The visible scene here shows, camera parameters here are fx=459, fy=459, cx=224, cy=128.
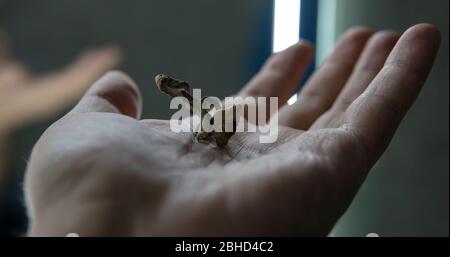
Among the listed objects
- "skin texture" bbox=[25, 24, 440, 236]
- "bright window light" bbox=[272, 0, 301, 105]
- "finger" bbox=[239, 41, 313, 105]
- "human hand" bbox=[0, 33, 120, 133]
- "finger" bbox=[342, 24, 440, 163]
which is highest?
"bright window light" bbox=[272, 0, 301, 105]

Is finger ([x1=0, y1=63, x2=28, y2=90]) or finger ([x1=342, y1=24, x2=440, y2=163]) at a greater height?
finger ([x1=0, y1=63, x2=28, y2=90])

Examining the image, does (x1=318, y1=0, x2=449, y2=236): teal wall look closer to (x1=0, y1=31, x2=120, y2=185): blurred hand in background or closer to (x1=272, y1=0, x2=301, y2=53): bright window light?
(x1=272, y1=0, x2=301, y2=53): bright window light

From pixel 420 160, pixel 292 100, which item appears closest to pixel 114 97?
pixel 292 100

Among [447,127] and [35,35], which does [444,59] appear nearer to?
[447,127]

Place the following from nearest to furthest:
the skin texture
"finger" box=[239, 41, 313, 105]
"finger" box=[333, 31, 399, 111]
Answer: the skin texture
"finger" box=[333, 31, 399, 111]
"finger" box=[239, 41, 313, 105]

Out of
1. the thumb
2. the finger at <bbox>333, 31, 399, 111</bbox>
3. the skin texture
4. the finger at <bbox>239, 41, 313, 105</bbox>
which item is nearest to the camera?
the skin texture

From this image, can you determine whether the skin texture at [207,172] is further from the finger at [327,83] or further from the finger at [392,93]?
the finger at [327,83]

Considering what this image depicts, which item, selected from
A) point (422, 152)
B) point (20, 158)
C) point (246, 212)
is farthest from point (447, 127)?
point (20, 158)

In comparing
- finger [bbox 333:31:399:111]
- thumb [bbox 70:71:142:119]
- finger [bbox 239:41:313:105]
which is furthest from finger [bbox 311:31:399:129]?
thumb [bbox 70:71:142:119]
